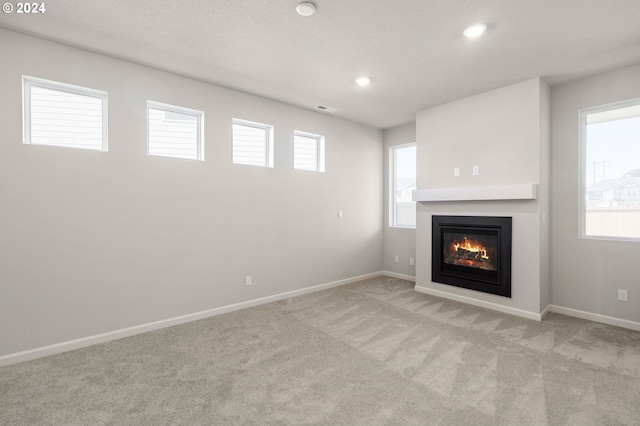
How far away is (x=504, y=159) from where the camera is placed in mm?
3723

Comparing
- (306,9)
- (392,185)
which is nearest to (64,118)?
(306,9)

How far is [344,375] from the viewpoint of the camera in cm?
231

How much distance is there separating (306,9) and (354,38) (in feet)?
1.91

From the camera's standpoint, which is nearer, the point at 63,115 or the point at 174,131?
the point at 63,115

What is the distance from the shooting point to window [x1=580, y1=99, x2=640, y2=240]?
3.25 metres

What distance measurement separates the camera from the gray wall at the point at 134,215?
256 centimetres

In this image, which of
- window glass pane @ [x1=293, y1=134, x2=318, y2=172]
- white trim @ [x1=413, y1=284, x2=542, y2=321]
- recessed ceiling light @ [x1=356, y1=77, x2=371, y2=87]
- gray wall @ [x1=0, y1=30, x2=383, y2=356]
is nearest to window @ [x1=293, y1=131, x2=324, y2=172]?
window glass pane @ [x1=293, y1=134, x2=318, y2=172]

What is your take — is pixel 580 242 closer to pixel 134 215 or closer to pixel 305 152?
pixel 305 152

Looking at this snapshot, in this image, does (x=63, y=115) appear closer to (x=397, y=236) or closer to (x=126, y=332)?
(x=126, y=332)

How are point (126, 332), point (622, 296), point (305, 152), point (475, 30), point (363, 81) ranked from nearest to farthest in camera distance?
1. point (475, 30)
2. point (126, 332)
3. point (622, 296)
4. point (363, 81)
5. point (305, 152)

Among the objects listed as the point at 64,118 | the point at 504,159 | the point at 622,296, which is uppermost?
the point at 64,118

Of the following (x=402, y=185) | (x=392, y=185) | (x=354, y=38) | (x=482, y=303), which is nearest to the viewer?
(x=354, y=38)

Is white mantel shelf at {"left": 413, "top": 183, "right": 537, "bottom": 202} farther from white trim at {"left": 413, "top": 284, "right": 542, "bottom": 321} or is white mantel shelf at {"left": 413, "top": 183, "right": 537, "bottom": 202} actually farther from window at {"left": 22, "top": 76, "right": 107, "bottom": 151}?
window at {"left": 22, "top": 76, "right": 107, "bottom": 151}

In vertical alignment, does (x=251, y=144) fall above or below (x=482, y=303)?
above
